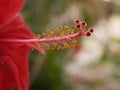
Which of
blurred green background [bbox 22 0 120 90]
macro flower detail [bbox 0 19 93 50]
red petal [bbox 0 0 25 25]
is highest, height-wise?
blurred green background [bbox 22 0 120 90]

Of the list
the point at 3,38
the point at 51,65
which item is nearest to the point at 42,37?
the point at 3,38

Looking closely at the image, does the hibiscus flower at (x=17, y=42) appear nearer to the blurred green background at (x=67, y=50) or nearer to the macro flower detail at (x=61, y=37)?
the macro flower detail at (x=61, y=37)

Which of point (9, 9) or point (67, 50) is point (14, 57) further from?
point (67, 50)

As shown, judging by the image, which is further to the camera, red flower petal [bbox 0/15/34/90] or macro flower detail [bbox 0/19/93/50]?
red flower petal [bbox 0/15/34/90]

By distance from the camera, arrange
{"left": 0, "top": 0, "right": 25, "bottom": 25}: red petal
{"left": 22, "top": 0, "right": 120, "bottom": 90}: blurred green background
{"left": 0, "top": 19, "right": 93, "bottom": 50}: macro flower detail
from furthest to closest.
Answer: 1. {"left": 22, "top": 0, "right": 120, "bottom": 90}: blurred green background
2. {"left": 0, "top": 0, "right": 25, "bottom": 25}: red petal
3. {"left": 0, "top": 19, "right": 93, "bottom": 50}: macro flower detail

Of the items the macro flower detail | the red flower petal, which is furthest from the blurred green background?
the macro flower detail

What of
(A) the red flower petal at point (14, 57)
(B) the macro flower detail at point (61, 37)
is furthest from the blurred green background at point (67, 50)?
(B) the macro flower detail at point (61, 37)

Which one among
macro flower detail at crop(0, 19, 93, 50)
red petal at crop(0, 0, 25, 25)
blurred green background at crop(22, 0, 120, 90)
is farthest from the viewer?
blurred green background at crop(22, 0, 120, 90)

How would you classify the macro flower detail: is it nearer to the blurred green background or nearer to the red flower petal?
the red flower petal

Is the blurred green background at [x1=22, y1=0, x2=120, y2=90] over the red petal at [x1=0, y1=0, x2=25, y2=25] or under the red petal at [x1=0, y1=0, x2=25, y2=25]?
over
